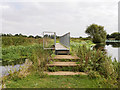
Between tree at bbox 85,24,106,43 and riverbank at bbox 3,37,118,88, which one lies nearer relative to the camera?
riverbank at bbox 3,37,118,88

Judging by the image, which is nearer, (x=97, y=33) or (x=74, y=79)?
(x=74, y=79)

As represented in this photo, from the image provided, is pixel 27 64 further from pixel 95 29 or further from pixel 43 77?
pixel 95 29

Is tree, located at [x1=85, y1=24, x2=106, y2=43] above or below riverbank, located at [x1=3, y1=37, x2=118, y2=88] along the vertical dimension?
above

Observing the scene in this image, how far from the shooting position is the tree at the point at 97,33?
28.2 meters

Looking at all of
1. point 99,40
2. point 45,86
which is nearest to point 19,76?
point 45,86

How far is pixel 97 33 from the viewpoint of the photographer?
95.5ft

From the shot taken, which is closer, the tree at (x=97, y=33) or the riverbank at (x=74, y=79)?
the riverbank at (x=74, y=79)

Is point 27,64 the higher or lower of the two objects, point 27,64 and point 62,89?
the higher

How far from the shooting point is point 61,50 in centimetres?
657

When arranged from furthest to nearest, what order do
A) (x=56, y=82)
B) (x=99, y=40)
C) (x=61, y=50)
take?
(x=99, y=40)
(x=61, y=50)
(x=56, y=82)

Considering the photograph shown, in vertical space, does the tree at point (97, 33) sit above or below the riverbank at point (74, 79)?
above

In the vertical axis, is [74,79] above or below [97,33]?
below

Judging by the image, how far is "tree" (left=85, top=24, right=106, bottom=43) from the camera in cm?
2822

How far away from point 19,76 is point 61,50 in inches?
139
